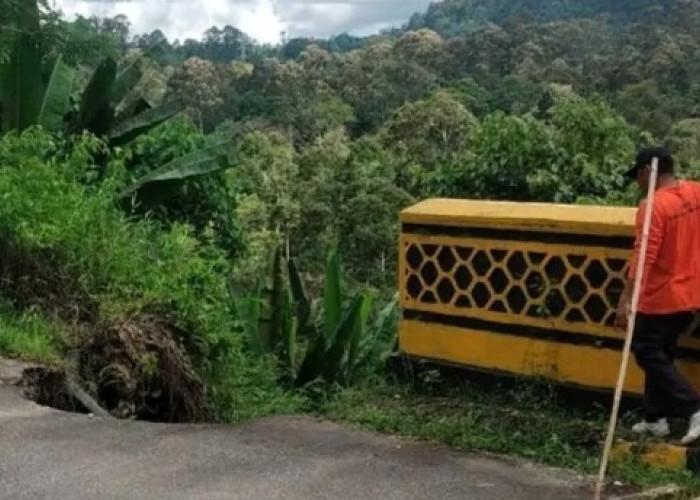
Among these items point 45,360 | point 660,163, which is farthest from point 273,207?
point 660,163

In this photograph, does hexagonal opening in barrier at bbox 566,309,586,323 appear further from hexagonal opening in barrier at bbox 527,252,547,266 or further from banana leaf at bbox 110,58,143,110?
banana leaf at bbox 110,58,143,110

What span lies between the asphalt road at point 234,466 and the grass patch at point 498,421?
0.16 m

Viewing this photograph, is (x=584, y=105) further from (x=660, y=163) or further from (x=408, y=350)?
(x=660, y=163)

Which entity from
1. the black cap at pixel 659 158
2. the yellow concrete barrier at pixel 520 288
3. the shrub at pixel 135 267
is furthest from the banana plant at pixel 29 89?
the black cap at pixel 659 158

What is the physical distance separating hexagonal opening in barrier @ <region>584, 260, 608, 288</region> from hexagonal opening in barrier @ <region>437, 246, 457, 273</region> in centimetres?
92

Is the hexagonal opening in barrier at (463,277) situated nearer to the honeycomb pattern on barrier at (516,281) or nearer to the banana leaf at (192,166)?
the honeycomb pattern on barrier at (516,281)

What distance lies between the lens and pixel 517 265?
620 centimetres

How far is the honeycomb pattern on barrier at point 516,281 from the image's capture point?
5812 mm

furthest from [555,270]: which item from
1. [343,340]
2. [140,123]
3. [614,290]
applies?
[140,123]

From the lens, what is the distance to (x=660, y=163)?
519 cm

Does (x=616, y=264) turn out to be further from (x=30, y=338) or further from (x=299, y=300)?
(x=30, y=338)

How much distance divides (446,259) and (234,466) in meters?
2.08

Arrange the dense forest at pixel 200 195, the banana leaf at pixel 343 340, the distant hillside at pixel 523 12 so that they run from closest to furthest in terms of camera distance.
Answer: the banana leaf at pixel 343 340 → the dense forest at pixel 200 195 → the distant hillside at pixel 523 12

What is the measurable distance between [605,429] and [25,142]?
5.25 m
